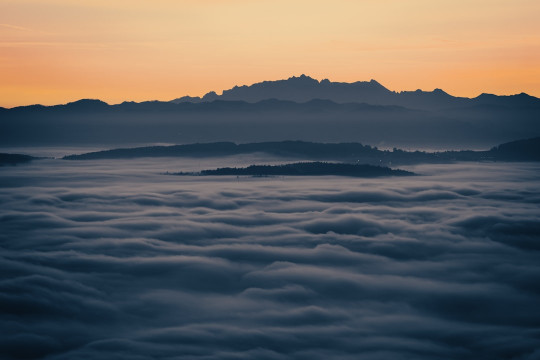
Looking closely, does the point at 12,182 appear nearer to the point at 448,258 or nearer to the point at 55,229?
the point at 55,229

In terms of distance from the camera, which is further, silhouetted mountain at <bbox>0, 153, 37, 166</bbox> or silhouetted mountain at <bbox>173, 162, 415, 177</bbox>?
silhouetted mountain at <bbox>0, 153, 37, 166</bbox>

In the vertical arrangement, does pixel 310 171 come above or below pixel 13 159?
below

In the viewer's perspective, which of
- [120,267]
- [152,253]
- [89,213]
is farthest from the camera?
[89,213]

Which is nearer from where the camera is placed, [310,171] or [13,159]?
[310,171]

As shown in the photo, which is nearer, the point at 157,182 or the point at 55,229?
the point at 55,229

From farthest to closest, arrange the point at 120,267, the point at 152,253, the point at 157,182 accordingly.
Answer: the point at 157,182 → the point at 152,253 → the point at 120,267

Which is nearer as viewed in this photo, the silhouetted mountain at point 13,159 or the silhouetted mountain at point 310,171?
the silhouetted mountain at point 310,171

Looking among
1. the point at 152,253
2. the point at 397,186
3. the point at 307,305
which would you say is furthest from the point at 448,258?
the point at 397,186
